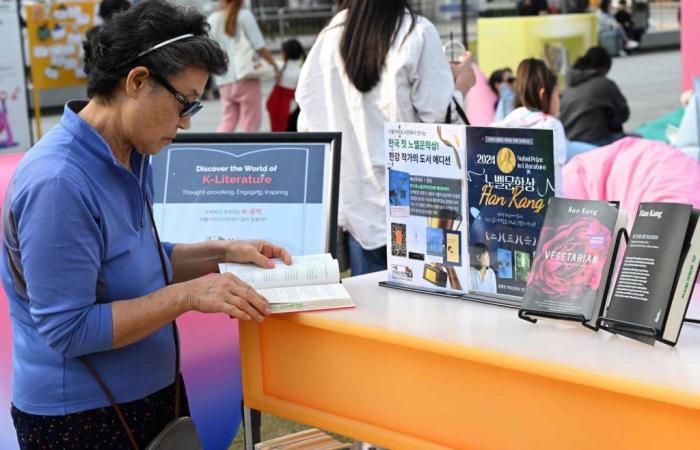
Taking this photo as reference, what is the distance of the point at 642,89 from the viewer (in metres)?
16.3

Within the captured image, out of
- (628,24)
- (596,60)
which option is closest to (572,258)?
(596,60)

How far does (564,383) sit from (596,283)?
26cm

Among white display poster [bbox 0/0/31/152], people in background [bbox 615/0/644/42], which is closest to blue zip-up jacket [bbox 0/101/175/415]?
white display poster [bbox 0/0/31/152]

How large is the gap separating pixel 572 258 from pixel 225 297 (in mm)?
738

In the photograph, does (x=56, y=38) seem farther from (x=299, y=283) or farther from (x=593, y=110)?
(x=299, y=283)

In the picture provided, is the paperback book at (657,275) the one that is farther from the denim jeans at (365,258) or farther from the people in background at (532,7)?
the people in background at (532,7)

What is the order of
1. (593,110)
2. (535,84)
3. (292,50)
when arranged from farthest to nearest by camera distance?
1. (292,50)
2. (593,110)
3. (535,84)

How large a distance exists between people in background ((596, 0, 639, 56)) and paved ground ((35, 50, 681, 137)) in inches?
13.8

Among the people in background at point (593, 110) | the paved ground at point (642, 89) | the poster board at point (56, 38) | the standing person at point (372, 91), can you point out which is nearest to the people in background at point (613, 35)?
the paved ground at point (642, 89)

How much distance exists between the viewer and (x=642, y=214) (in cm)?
219

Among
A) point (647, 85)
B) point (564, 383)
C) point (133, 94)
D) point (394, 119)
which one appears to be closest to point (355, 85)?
point (394, 119)

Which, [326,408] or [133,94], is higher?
[133,94]

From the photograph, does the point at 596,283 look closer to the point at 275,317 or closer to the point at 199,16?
the point at 275,317

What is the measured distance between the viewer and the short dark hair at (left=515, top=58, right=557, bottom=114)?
20.7ft
